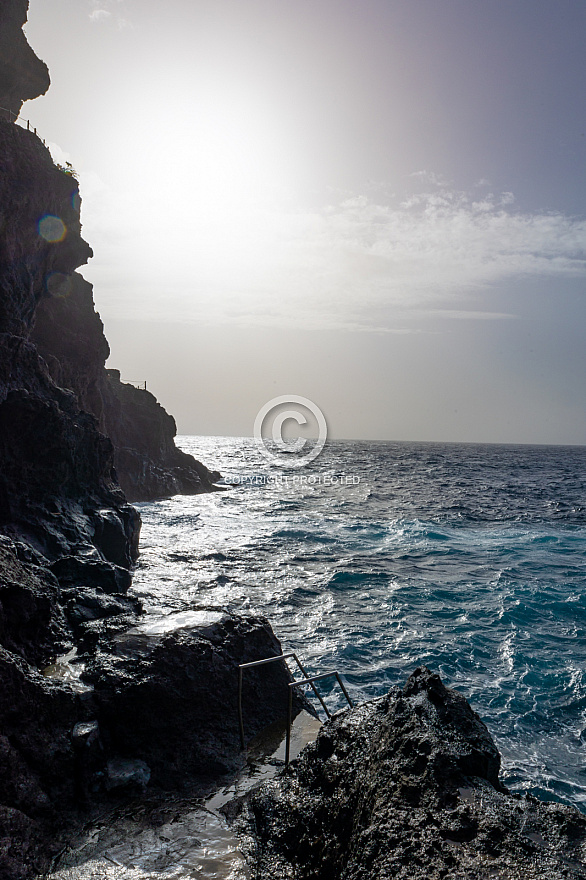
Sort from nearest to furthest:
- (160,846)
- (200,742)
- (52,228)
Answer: (160,846) < (200,742) < (52,228)

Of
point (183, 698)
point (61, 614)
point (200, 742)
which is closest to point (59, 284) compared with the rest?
point (61, 614)

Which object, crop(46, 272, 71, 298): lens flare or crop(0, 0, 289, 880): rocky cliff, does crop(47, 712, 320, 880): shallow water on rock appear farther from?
crop(46, 272, 71, 298): lens flare

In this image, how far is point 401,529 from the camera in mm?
27094

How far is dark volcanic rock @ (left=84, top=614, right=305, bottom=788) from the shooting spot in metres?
5.63

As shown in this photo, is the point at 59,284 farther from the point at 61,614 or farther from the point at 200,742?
the point at 200,742

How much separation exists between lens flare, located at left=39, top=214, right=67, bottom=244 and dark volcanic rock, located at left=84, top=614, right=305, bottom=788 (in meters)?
18.4

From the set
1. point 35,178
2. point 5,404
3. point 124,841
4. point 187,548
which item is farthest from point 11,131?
point 124,841

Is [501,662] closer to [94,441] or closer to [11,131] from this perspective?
[94,441]

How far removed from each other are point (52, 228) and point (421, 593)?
20.6 meters

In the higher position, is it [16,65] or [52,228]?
[16,65]

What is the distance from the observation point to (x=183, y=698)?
615cm

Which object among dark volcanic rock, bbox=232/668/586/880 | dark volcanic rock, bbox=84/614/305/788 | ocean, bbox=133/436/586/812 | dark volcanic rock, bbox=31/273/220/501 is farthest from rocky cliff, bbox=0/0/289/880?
ocean, bbox=133/436/586/812

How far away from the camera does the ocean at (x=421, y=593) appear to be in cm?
973

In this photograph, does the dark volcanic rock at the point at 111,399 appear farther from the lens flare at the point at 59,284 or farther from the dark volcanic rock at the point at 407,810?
the dark volcanic rock at the point at 407,810
